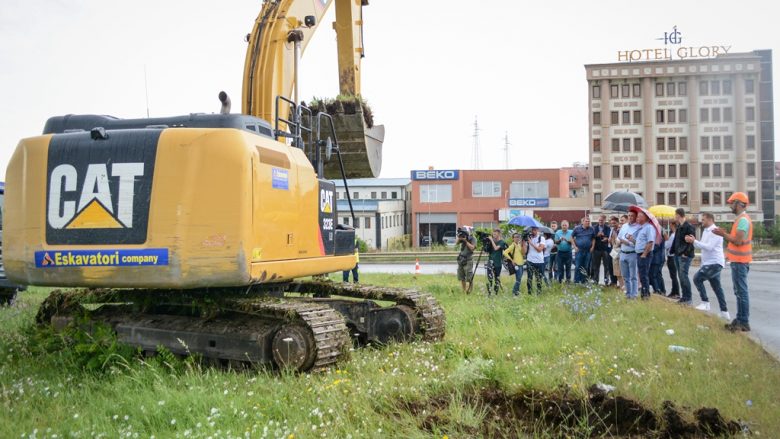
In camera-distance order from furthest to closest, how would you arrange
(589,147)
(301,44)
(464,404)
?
(589,147) → (301,44) → (464,404)

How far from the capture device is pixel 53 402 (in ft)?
19.4

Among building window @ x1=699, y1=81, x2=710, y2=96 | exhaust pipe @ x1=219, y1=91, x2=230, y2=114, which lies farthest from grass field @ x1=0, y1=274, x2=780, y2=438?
building window @ x1=699, y1=81, x2=710, y2=96

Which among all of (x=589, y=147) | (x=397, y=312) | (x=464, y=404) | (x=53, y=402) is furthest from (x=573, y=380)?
(x=589, y=147)

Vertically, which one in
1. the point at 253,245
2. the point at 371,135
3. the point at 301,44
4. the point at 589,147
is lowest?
the point at 253,245

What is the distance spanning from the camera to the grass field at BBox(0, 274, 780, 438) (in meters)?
4.98

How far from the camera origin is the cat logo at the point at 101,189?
262 inches

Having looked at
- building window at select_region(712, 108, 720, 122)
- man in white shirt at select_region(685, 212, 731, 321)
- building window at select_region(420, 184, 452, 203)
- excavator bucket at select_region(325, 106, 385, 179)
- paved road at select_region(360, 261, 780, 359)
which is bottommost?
paved road at select_region(360, 261, 780, 359)

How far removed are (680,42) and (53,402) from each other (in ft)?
205

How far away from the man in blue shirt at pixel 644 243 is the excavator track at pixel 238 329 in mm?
7458

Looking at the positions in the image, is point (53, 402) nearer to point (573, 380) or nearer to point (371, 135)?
point (573, 380)

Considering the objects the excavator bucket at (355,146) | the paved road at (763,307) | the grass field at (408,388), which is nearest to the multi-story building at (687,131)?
the paved road at (763,307)

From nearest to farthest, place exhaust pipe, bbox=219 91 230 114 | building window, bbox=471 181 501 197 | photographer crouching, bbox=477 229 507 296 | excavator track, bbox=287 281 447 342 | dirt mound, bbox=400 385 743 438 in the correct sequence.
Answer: dirt mound, bbox=400 385 743 438 < exhaust pipe, bbox=219 91 230 114 < excavator track, bbox=287 281 447 342 < photographer crouching, bbox=477 229 507 296 < building window, bbox=471 181 501 197

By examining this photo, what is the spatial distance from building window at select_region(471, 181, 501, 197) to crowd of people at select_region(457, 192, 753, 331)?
5000 cm

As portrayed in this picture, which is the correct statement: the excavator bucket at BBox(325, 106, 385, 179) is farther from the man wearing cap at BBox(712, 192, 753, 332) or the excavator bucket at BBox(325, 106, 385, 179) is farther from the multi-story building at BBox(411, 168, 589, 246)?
the multi-story building at BBox(411, 168, 589, 246)
